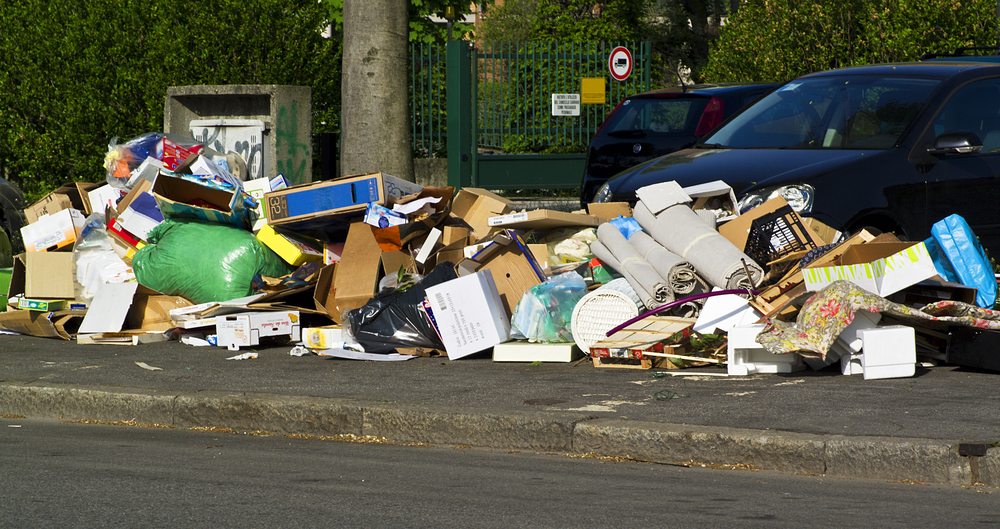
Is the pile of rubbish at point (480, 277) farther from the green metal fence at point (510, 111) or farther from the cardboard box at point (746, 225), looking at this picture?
the green metal fence at point (510, 111)

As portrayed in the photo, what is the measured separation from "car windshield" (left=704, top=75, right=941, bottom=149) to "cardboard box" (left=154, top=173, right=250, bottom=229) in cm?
369

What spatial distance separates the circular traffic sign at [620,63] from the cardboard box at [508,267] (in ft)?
23.2

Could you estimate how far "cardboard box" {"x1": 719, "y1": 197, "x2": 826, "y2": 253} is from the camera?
234 inches

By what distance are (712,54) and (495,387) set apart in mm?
12443

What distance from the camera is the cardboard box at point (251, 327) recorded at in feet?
21.4

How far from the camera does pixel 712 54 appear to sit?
53.6ft

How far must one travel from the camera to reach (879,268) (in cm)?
528

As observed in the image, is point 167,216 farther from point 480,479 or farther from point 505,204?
point 480,479

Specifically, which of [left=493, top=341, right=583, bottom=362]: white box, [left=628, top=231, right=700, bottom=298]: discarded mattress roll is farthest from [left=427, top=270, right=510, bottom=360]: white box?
[left=628, top=231, right=700, bottom=298]: discarded mattress roll

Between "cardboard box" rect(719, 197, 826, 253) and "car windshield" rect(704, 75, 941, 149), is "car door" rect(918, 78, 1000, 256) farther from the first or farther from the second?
"cardboard box" rect(719, 197, 826, 253)

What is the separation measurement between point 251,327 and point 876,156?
421 cm

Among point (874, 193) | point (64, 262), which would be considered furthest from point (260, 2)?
point (874, 193)

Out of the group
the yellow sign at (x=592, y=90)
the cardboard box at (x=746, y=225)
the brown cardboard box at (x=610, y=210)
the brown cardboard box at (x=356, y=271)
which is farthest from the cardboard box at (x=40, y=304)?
the yellow sign at (x=592, y=90)

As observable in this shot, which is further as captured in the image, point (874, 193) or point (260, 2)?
point (260, 2)
